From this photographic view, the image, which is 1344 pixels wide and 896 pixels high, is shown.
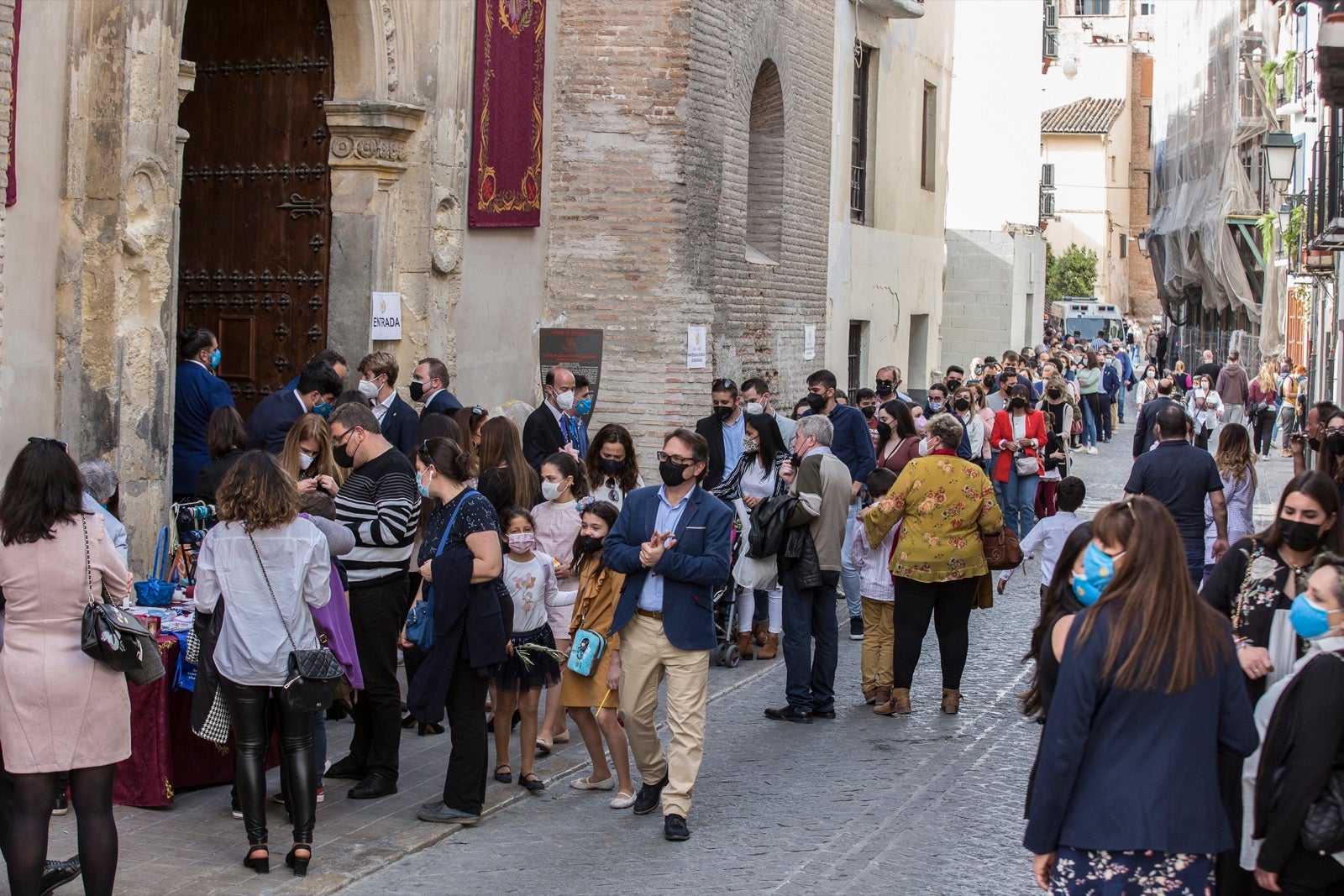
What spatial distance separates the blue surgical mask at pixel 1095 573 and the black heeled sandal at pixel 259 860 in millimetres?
3354

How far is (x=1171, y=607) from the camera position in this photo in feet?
14.3

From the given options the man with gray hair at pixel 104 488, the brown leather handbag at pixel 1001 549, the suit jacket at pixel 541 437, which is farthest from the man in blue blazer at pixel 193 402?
the brown leather handbag at pixel 1001 549

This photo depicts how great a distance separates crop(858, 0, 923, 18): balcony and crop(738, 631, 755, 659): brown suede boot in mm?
12283

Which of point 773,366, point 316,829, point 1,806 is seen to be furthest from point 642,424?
point 1,806

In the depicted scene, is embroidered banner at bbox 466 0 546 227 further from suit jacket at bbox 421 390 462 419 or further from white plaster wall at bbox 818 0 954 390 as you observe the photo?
white plaster wall at bbox 818 0 954 390

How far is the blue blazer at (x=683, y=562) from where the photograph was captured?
704 centimetres

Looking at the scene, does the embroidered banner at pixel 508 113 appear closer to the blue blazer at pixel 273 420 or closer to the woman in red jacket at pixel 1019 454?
the blue blazer at pixel 273 420

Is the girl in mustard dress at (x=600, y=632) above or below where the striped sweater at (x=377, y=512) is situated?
below

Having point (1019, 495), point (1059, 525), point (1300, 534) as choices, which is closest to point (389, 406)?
point (1059, 525)

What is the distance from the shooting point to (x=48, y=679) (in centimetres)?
552

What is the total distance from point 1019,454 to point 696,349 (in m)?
3.09

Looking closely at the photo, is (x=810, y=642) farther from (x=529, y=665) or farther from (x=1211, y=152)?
(x=1211, y=152)

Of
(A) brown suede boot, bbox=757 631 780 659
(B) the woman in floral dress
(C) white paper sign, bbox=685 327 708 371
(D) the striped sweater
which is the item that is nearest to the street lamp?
(C) white paper sign, bbox=685 327 708 371

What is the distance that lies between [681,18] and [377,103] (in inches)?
141
